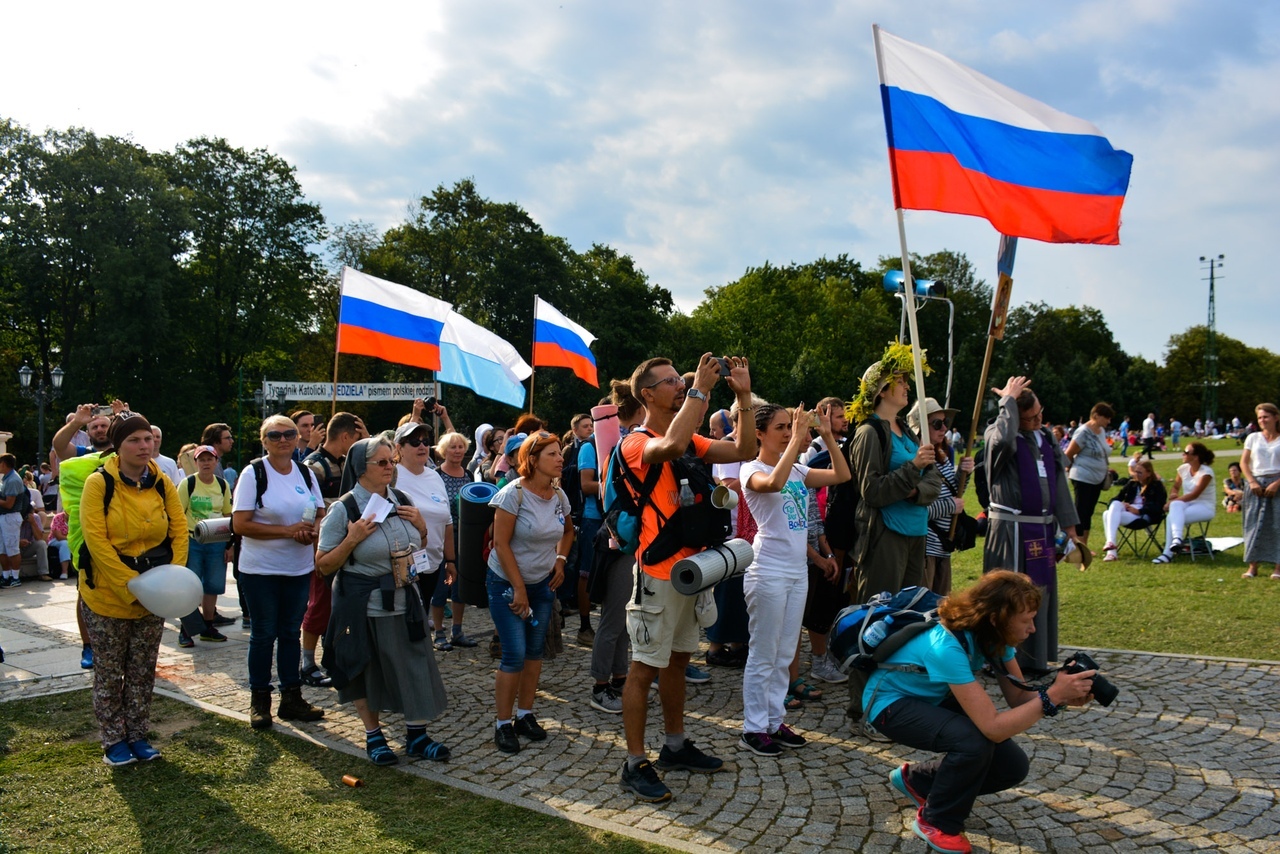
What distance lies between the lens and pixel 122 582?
16.7 ft

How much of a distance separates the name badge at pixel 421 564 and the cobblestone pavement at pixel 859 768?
864 mm

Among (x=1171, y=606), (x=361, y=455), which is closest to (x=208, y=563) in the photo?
(x=361, y=455)

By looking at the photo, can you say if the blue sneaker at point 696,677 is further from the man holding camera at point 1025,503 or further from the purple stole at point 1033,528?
the purple stole at point 1033,528

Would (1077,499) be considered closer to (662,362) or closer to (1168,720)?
(1168,720)

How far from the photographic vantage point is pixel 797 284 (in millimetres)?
62219

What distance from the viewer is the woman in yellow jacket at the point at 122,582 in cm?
507

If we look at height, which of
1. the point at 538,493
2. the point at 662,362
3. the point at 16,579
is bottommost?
the point at 16,579

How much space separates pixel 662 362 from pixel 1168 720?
389 cm

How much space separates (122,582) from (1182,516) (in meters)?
12.3

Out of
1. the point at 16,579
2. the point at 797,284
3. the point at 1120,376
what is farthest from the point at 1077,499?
the point at 1120,376

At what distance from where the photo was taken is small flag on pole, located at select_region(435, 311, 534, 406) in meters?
12.6

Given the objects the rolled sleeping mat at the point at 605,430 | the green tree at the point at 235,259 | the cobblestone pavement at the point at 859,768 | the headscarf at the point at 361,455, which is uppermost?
the green tree at the point at 235,259

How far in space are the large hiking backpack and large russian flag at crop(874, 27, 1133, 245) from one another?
3032mm

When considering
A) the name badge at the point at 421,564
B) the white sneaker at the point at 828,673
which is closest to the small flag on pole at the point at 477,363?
the name badge at the point at 421,564
